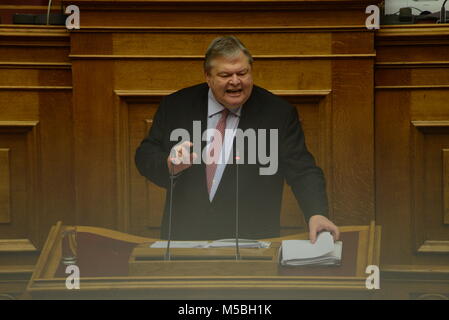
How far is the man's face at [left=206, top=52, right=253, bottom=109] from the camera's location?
2.11 metres

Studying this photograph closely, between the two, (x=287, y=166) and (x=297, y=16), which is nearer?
(x=287, y=166)

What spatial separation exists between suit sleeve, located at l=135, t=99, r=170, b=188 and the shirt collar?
144 mm

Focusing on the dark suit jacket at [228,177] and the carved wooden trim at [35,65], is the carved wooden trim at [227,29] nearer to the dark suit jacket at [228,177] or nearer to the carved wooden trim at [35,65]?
the carved wooden trim at [35,65]

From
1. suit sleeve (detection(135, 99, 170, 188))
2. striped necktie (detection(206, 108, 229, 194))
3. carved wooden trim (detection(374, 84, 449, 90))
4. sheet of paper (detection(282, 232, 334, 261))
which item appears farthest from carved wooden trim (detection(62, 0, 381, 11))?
A: sheet of paper (detection(282, 232, 334, 261))

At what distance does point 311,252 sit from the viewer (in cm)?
160

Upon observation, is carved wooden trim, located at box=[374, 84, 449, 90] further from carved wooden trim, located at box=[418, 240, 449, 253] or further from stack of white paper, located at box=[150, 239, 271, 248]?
stack of white paper, located at box=[150, 239, 271, 248]

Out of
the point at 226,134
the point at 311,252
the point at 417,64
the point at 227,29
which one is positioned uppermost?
the point at 227,29

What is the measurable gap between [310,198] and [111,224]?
817 mm

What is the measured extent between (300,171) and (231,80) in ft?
1.01

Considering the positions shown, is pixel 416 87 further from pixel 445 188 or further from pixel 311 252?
pixel 311 252

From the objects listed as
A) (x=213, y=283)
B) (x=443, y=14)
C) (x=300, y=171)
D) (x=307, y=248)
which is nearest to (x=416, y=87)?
(x=443, y=14)
